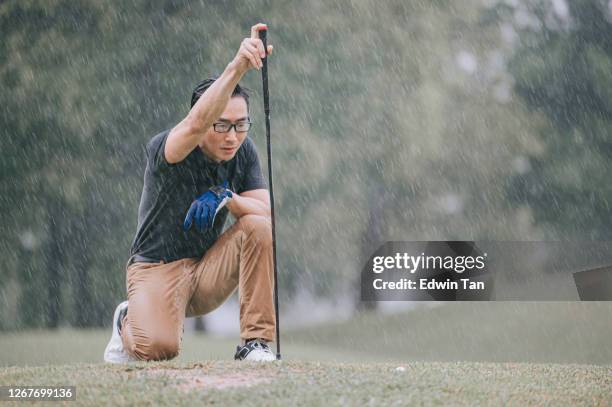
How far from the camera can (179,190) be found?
192 inches

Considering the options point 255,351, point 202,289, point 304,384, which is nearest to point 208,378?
point 304,384

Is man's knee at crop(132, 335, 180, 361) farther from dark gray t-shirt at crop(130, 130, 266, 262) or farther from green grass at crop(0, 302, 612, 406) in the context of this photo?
dark gray t-shirt at crop(130, 130, 266, 262)

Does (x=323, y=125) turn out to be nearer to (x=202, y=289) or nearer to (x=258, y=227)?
(x=202, y=289)

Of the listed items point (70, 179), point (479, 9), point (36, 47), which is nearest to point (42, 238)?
point (70, 179)

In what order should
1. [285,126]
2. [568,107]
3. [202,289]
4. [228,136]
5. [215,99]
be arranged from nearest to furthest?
[215,99], [228,136], [202,289], [285,126], [568,107]

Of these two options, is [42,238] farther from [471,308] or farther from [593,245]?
[593,245]

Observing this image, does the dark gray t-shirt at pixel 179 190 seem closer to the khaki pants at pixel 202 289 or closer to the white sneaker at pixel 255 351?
the khaki pants at pixel 202 289

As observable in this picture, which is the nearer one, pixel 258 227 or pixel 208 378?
pixel 208 378

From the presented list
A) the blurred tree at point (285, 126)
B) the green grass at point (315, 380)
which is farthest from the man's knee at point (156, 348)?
the blurred tree at point (285, 126)

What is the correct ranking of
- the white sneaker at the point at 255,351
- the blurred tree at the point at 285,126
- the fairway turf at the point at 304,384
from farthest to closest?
the blurred tree at the point at 285,126
the white sneaker at the point at 255,351
the fairway turf at the point at 304,384

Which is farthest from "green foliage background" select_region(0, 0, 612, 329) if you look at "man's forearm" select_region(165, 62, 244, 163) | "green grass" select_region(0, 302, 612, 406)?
"man's forearm" select_region(165, 62, 244, 163)

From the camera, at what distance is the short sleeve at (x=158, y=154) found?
4.77 m

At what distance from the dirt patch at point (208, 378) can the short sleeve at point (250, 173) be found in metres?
1.39

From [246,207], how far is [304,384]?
1.39 metres
